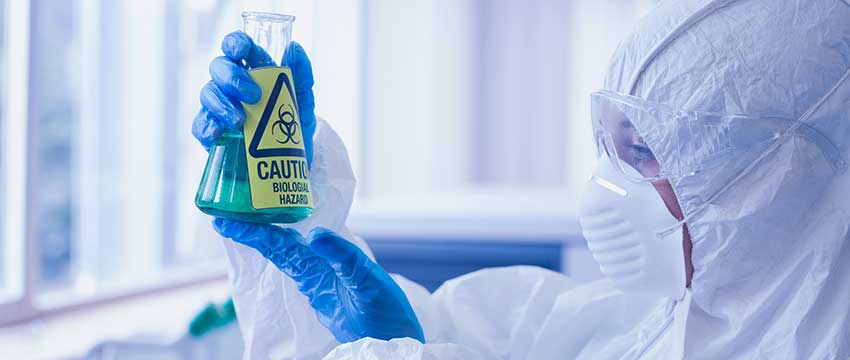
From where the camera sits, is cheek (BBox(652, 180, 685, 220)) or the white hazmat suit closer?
the white hazmat suit

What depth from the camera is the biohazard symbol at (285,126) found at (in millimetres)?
974

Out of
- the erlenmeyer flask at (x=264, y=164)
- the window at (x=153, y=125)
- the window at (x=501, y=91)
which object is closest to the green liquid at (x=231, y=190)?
the erlenmeyer flask at (x=264, y=164)

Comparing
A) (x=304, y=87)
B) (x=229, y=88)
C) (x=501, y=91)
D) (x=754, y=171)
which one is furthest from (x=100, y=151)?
(x=501, y=91)

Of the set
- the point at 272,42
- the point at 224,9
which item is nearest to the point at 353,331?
the point at 272,42

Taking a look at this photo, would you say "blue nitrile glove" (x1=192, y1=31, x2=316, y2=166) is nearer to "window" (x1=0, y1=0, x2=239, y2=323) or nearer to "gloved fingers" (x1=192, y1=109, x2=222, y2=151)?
"gloved fingers" (x1=192, y1=109, x2=222, y2=151)

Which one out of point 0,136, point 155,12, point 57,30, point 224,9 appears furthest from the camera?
point 224,9

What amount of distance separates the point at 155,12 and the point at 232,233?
140cm

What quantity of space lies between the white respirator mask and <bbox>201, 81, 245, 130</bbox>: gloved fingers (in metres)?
0.47

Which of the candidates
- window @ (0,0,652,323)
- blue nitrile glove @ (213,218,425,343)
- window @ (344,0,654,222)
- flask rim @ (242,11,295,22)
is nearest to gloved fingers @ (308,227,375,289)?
blue nitrile glove @ (213,218,425,343)

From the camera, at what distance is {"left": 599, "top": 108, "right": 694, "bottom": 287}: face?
109cm

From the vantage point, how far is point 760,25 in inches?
39.9

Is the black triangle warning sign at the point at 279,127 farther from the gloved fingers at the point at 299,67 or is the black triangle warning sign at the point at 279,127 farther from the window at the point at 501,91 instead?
the window at the point at 501,91

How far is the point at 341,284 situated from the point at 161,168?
4.43 feet

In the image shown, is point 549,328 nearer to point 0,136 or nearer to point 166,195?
point 0,136
